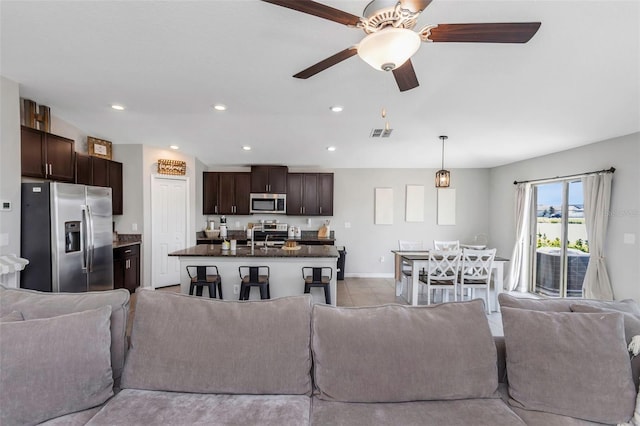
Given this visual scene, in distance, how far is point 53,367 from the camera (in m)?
1.14

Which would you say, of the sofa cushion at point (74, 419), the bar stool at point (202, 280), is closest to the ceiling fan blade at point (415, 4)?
the sofa cushion at point (74, 419)

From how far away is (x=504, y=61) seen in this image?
2.24 metres

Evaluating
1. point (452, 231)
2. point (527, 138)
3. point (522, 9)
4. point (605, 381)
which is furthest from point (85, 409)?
point (452, 231)

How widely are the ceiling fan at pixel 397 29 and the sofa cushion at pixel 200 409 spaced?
1.72 metres

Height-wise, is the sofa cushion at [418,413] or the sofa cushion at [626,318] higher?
the sofa cushion at [626,318]

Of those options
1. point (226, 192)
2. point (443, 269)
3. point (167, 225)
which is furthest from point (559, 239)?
point (167, 225)

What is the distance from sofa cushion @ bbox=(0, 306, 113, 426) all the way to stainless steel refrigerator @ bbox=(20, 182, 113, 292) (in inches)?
88.5

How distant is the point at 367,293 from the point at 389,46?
4.16m

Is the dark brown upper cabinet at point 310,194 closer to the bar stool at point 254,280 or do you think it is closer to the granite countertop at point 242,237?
the granite countertop at point 242,237

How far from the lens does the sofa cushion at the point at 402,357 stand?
4.24ft

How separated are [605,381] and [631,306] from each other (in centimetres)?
56

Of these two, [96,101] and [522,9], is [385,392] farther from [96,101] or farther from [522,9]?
[96,101]

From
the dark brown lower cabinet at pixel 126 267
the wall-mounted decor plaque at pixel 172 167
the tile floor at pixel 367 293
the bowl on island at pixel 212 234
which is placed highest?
the wall-mounted decor plaque at pixel 172 167

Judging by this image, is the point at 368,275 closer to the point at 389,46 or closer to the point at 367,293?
the point at 367,293
